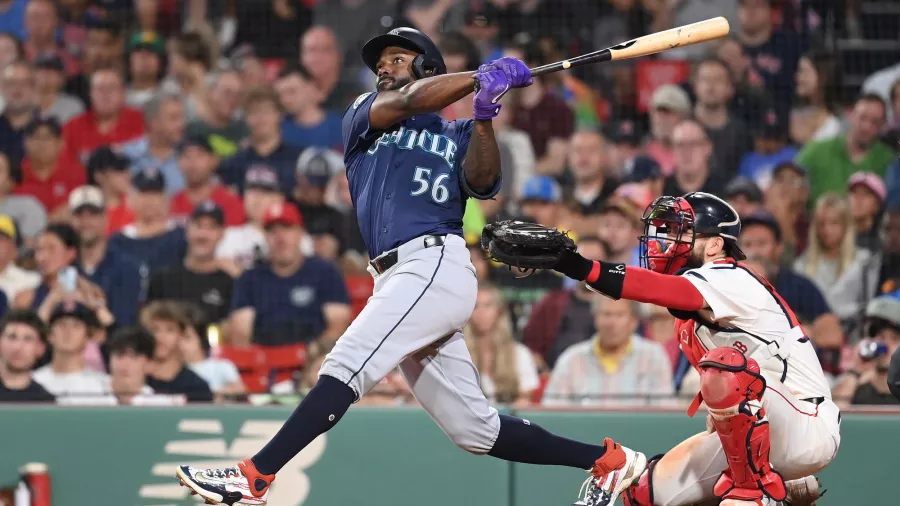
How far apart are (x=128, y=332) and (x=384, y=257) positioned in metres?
2.53

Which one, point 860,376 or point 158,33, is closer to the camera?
point 860,376

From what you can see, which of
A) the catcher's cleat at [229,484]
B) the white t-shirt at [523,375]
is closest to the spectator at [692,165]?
the white t-shirt at [523,375]

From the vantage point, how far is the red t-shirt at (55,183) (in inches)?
288

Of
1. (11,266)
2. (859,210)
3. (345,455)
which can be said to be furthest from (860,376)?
(11,266)

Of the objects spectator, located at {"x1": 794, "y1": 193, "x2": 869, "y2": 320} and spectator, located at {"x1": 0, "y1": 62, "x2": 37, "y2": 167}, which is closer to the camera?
spectator, located at {"x1": 794, "y1": 193, "x2": 869, "y2": 320}

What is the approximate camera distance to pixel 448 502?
4.94 m

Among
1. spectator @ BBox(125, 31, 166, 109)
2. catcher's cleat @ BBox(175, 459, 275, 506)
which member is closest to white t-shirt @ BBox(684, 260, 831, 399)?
catcher's cleat @ BBox(175, 459, 275, 506)

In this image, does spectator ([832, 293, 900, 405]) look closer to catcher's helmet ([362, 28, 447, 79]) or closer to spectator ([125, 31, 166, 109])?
catcher's helmet ([362, 28, 447, 79])

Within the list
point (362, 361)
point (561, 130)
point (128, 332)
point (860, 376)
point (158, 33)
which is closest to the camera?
point (362, 361)

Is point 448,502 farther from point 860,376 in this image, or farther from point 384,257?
point 860,376

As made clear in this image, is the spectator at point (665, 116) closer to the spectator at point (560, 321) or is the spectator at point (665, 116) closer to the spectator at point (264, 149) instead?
the spectator at point (560, 321)

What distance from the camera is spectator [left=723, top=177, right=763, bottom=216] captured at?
664 cm

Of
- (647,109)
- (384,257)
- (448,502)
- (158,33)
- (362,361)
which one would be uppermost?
(158,33)

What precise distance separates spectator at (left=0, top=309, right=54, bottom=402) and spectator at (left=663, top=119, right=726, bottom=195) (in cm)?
347
